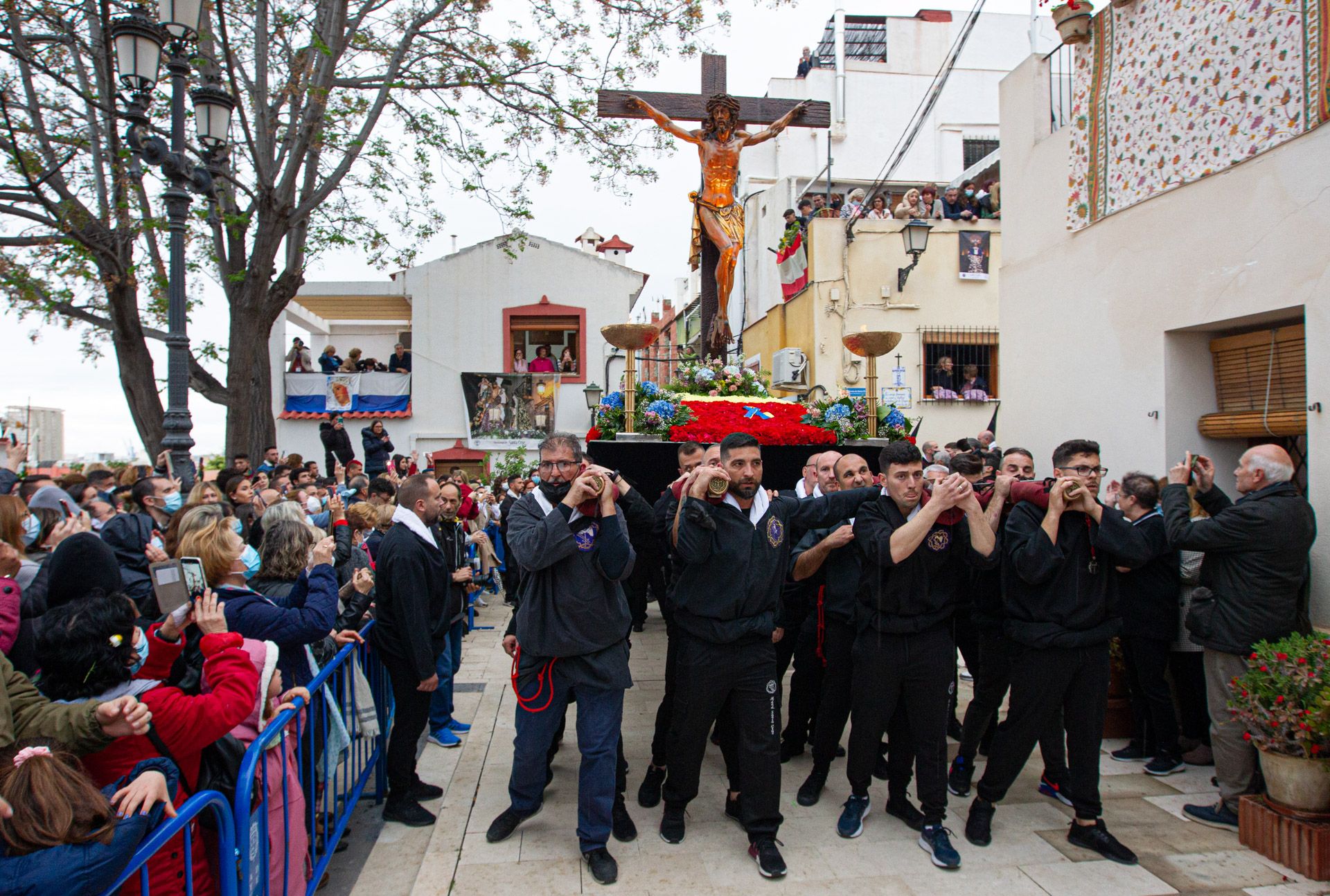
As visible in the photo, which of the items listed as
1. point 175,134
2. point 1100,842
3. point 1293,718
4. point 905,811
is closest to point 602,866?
point 905,811

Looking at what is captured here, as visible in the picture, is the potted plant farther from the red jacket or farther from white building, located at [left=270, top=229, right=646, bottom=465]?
white building, located at [left=270, top=229, right=646, bottom=465]

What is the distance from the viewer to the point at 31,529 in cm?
473

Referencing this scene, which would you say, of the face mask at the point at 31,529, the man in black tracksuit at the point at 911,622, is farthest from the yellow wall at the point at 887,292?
the face mask at the point at 31,529

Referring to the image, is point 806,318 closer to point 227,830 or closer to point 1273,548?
point 1273,548

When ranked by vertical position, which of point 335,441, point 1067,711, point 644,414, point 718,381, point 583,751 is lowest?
point 583,751

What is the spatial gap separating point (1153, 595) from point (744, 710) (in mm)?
2785

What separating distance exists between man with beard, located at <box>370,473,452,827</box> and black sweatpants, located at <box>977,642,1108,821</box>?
2957 mm

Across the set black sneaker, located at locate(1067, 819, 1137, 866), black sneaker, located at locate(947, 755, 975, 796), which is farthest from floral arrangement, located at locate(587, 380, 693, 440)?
black sneaker, located at locate(1067, 819, 1137, 866)

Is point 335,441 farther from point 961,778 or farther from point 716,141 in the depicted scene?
point 961,778

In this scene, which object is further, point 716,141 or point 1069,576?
point 716,141

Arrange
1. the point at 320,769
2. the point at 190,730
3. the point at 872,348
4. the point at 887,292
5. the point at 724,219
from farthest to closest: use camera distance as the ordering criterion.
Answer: the point at 887,292 → the point at 724,219 → the point at 872,348 → the point at 320,769 → the point at 190,730

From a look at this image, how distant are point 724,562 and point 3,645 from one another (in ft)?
9.34

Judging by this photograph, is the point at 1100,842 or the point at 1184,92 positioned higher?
the point at 1184,92

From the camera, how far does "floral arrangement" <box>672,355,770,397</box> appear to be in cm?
782
